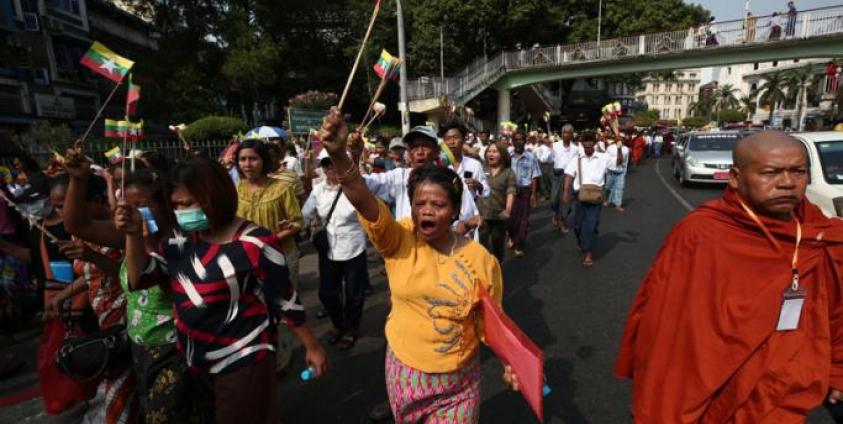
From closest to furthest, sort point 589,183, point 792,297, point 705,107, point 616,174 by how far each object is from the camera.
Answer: point 792,297 < point 589,183 < point 616,174 < point 705,107

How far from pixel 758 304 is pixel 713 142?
14.3 metres

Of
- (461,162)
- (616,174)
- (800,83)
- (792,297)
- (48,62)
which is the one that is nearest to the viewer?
(792,297)

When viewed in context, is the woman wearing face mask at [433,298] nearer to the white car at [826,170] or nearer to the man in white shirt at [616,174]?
the white car at [826,170]

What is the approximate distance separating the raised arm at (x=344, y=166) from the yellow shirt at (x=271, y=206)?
1.88 m

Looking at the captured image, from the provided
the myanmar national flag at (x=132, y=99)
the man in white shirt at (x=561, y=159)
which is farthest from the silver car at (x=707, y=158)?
the myanmar national flag at (x=132, y=99)

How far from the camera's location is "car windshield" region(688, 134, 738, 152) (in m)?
13.2

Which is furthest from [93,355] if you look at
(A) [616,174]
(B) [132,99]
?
(A) [616,174]

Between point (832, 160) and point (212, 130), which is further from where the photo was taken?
point (212, 130)

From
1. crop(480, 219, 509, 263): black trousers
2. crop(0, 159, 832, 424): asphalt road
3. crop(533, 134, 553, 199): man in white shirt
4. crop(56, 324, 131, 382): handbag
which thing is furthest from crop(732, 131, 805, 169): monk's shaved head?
crop(533, 134, 553, 199): man in white shirt

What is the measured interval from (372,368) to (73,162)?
248 cm

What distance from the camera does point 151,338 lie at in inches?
83.4

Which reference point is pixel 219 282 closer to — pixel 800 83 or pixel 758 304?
pixel 758 304

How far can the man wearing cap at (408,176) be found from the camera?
3.06m

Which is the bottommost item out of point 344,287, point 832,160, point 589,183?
point 344,287
